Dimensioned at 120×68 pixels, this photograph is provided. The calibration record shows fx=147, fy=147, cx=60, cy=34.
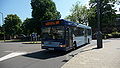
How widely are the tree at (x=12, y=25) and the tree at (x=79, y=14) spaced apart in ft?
78.2

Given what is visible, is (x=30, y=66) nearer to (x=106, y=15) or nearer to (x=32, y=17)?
(x=32, y=17)

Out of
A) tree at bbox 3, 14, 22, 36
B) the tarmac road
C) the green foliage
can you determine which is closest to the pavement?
the tarmac road

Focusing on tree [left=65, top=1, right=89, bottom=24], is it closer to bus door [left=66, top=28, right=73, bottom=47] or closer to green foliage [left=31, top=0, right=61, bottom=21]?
green foliage [left=31, top=0, right=61, bottom=21]

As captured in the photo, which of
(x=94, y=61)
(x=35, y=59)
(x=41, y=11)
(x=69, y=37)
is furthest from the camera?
(x=41, y=11)

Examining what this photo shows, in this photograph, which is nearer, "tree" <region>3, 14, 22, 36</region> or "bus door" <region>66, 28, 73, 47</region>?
"bus door" <region>66, 28, 73, 47</region>

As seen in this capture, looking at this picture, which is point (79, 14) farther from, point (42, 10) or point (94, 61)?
point (94, 61)

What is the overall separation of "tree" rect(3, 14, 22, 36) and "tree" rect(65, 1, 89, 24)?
2385cm

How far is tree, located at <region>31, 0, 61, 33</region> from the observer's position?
150 feet

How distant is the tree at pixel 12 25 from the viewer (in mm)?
60309

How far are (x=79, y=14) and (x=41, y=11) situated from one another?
13546mm

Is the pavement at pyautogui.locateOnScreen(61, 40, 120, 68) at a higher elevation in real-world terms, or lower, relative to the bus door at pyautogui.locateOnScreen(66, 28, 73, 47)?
lower

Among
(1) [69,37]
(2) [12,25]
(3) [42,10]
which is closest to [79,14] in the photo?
(3) [42,10]

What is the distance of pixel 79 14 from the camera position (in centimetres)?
5162

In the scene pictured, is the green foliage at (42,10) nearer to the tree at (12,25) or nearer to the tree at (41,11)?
the tree at (41,11)
